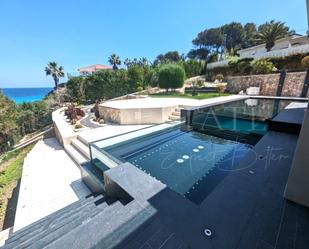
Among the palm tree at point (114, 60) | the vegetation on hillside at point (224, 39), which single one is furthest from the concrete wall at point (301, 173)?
the palm tree at point (114, 60)

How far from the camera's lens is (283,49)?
1781 centimetres

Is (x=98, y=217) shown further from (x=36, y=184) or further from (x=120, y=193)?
(x=36, y=184)

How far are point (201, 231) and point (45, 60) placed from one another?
3270cm

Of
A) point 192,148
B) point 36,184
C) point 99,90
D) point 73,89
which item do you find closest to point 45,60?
point 73,89

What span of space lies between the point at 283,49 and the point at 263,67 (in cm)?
618

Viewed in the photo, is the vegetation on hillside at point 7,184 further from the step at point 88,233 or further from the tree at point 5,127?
the step at point 88,233

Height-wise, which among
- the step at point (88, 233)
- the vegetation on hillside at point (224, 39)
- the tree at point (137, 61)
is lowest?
the step at point (88, 233)

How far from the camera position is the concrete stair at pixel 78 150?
5.33m

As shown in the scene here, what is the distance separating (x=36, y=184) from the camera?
449 cm

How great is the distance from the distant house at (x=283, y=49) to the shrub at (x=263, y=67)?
3.66 m

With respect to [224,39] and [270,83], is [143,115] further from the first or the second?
[224,39]

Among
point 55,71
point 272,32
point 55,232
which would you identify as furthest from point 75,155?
point 272,32

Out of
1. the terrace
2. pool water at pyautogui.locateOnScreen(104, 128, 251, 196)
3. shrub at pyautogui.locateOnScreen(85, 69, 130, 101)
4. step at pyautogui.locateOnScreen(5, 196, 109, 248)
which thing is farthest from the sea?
the terrace

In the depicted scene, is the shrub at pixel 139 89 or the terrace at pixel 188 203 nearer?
the terrace at pixel 188 203
